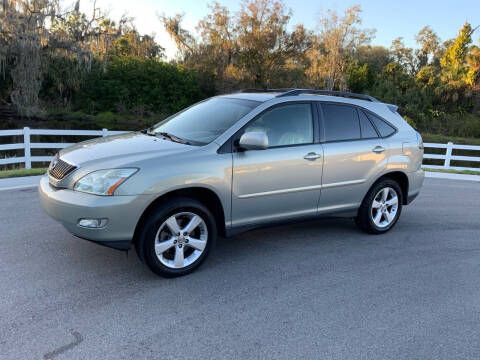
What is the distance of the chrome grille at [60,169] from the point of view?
4.07 meters

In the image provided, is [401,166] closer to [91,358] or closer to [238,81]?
[91,358]

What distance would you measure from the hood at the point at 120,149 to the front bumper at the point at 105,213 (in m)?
0.41

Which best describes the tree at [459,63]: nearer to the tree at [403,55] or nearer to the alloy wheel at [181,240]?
the tree at [403,55]

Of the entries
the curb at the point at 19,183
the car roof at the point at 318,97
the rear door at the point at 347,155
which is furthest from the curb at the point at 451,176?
the curb at the point at 19,183

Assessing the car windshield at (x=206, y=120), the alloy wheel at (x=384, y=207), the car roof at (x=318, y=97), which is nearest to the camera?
the car windshield at (x=206, y=120)

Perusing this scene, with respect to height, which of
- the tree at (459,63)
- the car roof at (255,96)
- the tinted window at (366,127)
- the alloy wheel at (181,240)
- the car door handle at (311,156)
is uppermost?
the tree at (459,63)

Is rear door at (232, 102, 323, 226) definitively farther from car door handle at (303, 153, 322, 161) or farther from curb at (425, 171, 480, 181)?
curb at (425, 171, 480, 181)

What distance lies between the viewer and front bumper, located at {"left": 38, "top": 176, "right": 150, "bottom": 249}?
3770mm

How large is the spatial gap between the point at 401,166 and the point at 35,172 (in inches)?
289

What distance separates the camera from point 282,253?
5.01 metres

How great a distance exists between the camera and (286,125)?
4891 millimetres

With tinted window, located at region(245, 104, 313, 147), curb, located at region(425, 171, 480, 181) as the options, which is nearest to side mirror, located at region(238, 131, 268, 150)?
tinted window, located at region(245, 104, 313, 147)

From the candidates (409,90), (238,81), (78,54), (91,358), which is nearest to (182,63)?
(238,81)

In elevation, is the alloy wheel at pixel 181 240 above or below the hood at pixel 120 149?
below
